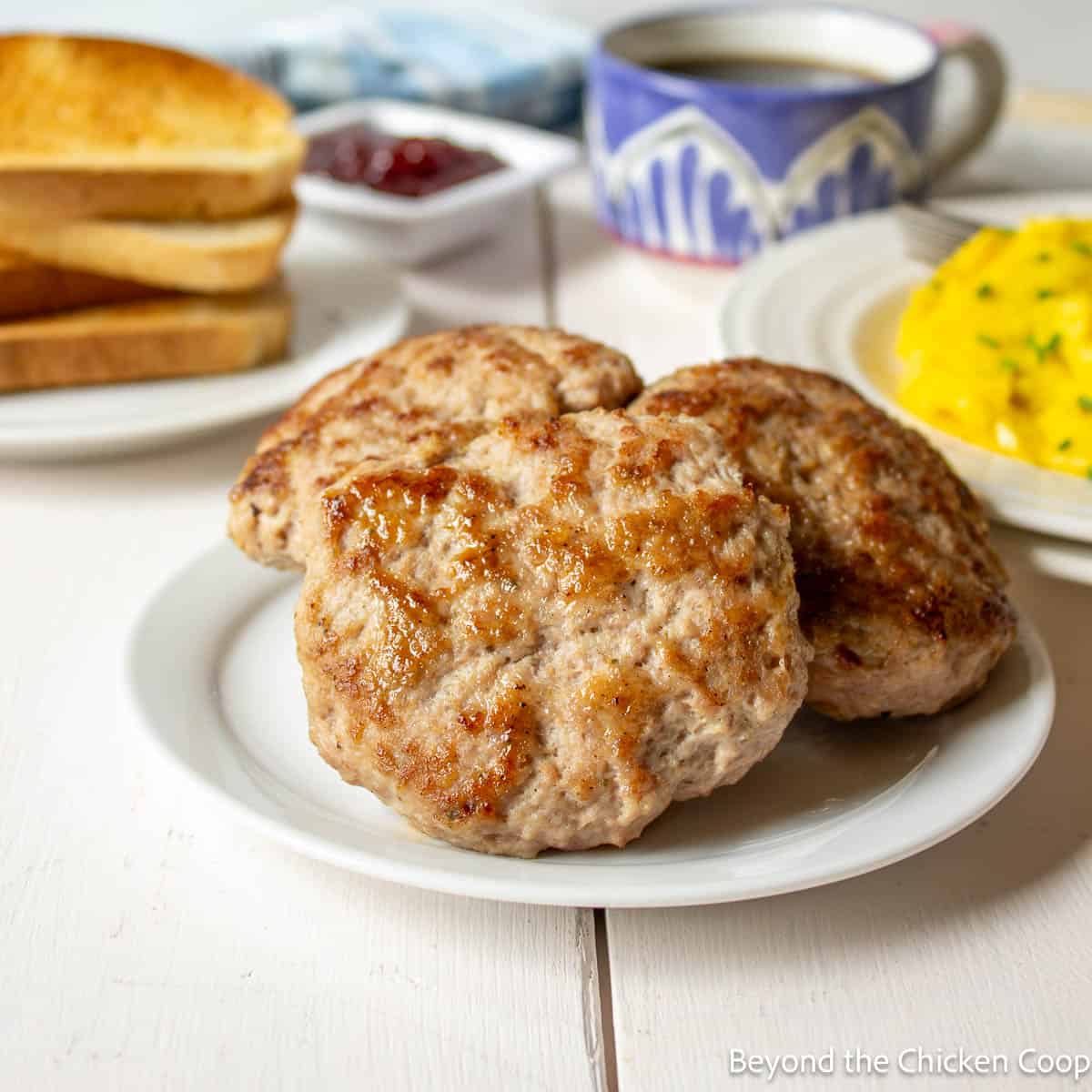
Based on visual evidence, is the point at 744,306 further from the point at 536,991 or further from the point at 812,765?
the point at 536,991

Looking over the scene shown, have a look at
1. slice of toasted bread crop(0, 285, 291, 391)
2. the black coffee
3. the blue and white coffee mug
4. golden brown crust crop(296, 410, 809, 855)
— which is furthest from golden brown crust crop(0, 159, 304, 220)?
golden brown crust crop(296, 410, 809, 855)

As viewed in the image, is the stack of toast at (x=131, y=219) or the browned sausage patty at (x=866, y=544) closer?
the browned sausage patty at (x=866, y=544)

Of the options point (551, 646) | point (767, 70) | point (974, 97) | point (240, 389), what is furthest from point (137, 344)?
point (974, 97)

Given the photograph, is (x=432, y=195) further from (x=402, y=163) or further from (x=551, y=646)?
(x=551, y=646)

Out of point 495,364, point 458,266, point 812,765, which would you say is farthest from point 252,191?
point 812,765

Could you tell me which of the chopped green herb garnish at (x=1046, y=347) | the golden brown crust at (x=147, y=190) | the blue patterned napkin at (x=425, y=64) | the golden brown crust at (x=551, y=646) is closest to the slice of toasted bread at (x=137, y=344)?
the golden brown crust at (x=147, y=190)

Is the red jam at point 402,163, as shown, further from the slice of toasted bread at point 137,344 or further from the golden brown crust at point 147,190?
the slice of toasted bread at point 137,344

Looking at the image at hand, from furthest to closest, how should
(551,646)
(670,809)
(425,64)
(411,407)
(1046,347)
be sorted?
1. (425,64)
2. (1046,347)
3. (411,407)
4. (670,809)
5. (551,646)
